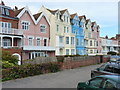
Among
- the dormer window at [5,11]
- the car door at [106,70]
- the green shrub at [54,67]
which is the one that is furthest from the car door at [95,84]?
the dormer window at [5,11]

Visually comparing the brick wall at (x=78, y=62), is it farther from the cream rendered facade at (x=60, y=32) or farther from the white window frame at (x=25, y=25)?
the white window frame at (x=25, y=25)

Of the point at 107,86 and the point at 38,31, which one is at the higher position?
→ the point at 38,31

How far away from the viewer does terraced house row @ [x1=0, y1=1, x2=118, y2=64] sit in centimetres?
2316

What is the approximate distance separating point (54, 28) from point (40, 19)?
138 inches

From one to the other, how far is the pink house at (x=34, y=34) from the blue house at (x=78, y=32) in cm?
829

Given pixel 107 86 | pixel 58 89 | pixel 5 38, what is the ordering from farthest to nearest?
1. pixel 5 38
2. pixel 58 89
3. pixel 107 86

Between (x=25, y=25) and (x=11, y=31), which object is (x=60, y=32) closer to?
(x=25, y=25)

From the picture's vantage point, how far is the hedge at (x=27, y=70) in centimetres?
1146

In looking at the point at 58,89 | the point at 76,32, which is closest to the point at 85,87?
the point at 58,89

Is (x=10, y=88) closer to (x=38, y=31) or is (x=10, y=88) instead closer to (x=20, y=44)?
(x=20, y=44)

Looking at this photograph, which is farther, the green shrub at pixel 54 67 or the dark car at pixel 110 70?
the green shrub at pixel 54 67

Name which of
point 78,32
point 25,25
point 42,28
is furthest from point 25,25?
point 78,32

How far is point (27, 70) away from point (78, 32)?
86.4ft

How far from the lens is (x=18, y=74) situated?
12109 millimetres
